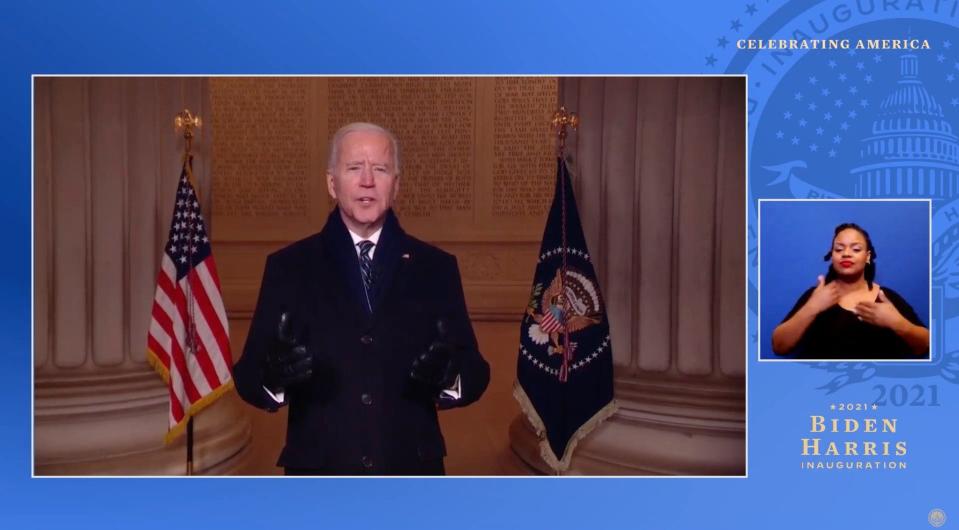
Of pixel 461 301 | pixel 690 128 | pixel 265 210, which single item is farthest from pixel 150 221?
pixel 690 128

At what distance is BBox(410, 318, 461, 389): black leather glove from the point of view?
5.74 m

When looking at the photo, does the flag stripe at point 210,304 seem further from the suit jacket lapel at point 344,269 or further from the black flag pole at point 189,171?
the suit jacket lapel at point 344,269

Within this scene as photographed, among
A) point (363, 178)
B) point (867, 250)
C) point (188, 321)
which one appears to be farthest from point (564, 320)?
Answer: point (188, 321)

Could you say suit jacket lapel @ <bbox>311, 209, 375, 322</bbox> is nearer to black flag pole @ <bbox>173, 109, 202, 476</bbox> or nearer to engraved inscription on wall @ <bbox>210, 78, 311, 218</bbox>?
engraved inscription on wall @ <bbox>210, 78, 311, 218</bbox>

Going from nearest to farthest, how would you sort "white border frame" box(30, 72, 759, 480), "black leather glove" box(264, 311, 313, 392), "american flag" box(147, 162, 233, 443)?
"black leather glove" box(264, 311, 313, 392), "white border frame" box(30, 72, 759, 480), "american flag" box(147, 162, 233, 443)

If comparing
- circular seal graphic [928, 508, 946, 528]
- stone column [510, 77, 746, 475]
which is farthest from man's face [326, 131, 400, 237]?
circular seal graphic [928, 508, 946, 528]

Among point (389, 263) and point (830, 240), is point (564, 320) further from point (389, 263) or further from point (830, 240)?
point (830, 240)

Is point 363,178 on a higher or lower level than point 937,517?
higher

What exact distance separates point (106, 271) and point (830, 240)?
3750 millimetres

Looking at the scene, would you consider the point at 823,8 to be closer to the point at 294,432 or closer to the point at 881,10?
the point at 881,10

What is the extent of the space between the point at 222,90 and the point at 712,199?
258cm

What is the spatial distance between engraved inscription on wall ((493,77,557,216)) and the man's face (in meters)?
0.59

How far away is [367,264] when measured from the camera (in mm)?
5973

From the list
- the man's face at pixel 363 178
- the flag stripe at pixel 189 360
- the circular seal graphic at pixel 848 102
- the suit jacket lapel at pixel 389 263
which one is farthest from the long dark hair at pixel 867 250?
the flag stripe at pixel 189 360
